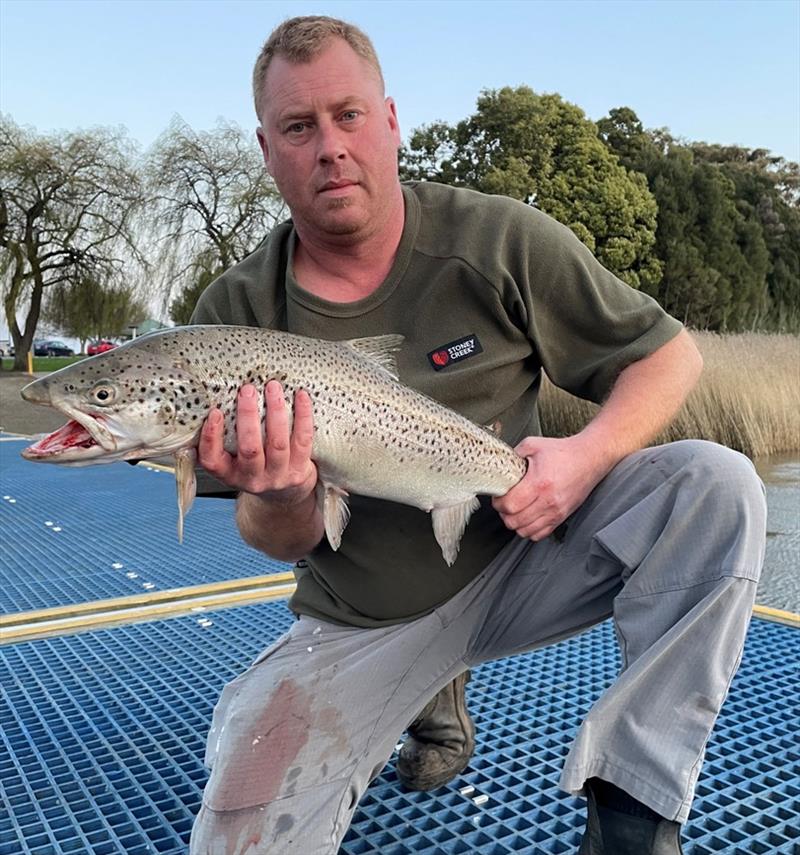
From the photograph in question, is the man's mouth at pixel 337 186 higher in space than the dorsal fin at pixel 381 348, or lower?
higher

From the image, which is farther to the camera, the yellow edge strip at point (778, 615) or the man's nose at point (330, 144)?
the yellow edge strip at point (778, 615)

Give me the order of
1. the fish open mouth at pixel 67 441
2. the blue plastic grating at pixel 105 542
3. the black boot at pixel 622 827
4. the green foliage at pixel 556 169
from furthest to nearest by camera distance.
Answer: the green foliage at pixel 556 169
the blue plastic grating at pixel 105 542
the fish open mouth at pixel 67 441
the black boot at pixel 622 827

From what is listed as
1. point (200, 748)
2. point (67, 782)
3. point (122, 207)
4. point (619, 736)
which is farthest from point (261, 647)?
point (122, 207)

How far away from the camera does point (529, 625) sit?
2.44m

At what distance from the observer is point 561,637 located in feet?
8.09

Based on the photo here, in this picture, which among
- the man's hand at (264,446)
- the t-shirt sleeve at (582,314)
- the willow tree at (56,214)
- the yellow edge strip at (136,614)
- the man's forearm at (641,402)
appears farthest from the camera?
the willow tree at (56,214)

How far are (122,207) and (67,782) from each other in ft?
98.4

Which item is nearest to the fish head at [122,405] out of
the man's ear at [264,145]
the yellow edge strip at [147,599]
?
the man's ear at [264,145]

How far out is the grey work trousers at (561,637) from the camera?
1830 millimetres

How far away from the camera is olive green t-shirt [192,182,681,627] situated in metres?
2.49

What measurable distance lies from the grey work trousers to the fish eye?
0.90m

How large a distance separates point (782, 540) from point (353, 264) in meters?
4.23

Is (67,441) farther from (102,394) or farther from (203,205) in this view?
(203,205)

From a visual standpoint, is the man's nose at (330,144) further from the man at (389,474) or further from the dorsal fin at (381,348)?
the dorsal fin at (381,348)
